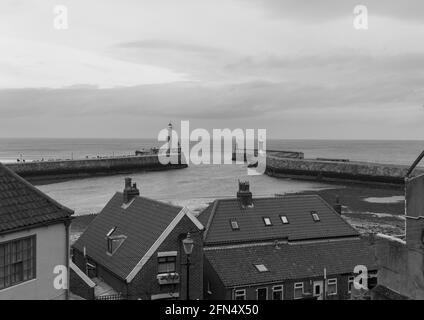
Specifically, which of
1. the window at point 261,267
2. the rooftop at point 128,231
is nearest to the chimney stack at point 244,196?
the window at point 261,267

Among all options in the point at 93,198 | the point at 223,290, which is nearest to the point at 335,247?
the point at 223,290

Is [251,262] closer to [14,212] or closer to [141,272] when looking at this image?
[141,272]

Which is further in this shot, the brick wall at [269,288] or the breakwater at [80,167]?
the breakwater at [80,167]

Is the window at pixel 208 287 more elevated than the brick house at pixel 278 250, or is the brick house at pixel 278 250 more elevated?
the brick house at pixel 278 250

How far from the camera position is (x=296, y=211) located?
31.3 meters

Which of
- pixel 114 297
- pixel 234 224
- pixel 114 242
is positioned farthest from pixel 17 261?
pixel 234 224

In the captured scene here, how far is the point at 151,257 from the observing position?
23109mm

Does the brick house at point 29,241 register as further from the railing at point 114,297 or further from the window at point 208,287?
the window at point 208,287

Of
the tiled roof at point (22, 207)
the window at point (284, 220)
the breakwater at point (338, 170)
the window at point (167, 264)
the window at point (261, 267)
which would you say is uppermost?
the tiled roof at point (22, 207)

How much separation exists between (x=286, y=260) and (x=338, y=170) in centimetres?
9569

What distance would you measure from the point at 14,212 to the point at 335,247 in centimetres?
2016

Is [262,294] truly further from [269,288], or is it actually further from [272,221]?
[272,221]

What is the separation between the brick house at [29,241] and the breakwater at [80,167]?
9995 centimetres

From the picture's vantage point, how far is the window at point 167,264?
23453 millimetres
